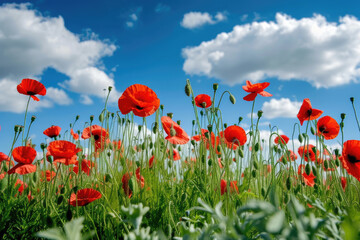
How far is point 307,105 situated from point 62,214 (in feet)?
6.26

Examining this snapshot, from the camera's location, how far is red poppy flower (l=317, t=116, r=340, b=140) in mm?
2541

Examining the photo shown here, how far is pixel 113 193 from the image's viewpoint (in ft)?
7.30

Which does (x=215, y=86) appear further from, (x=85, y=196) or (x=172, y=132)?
(x=85, y=196)

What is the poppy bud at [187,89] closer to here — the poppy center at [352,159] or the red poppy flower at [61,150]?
the red poppy flower at [61,150]

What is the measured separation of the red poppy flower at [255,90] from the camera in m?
2.22

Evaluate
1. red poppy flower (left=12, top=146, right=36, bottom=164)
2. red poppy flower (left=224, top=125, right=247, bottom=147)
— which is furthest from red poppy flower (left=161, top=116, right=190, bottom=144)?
red poppy flower (left=12, top=146, right=36, bottom=164)

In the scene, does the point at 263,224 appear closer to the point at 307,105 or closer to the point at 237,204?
the point at 237,204

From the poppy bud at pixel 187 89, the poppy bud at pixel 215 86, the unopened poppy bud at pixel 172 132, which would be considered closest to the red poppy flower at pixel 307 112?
the poppy bud at pixel 215 86

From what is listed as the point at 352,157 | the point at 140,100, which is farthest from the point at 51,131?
the point at 352,157

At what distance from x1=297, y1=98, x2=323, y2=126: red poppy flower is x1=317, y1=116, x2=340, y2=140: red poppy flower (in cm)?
19

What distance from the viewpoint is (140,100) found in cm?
196

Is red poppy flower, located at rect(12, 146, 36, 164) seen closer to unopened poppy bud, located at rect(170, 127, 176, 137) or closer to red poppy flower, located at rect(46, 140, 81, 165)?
red poppy flower, located at rect(46, 140, 81, 165)

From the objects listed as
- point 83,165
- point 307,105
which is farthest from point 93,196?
point 307,105

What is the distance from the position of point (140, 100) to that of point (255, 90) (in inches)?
34.2
